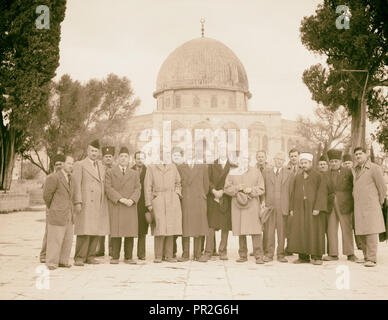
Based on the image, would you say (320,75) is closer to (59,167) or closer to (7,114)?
(7,114)

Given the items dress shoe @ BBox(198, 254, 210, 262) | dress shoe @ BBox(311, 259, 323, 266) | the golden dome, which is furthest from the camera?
the golden dome

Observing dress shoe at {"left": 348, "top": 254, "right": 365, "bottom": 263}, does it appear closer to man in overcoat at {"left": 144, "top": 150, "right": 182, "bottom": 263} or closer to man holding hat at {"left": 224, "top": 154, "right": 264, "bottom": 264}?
man holding hat at {"left": 224, "top": 154, "right": 264, "bottom": 264}

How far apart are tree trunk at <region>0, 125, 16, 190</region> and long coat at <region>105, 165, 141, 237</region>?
43.2 feet

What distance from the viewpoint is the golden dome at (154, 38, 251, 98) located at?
5281 cm

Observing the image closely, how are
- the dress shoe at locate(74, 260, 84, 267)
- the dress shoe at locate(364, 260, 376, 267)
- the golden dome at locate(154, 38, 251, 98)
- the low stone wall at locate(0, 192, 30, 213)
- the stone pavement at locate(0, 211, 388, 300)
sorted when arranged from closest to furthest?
the stone pavement at locate(0, 211, 388, 300) < the dress shoe at locate(74, 260, 84, 267) < the dress shoe at locate(364, 260, 376, 267) < the low stone wall at locate(0, 192, 30, 213) < the golden dome at locate(154, 38, 251, 98)

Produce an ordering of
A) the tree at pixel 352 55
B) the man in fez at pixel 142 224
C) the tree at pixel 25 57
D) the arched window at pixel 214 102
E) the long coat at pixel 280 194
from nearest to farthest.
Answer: the man in fez at pixel 142 224 < the long coat at pixel 280 194 < the tree at pixel 352 55 < the tree at pixel 25 57 < the arched window at pixel 214 102

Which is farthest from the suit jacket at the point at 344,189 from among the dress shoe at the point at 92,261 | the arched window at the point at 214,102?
the arched window at the point at 214,102

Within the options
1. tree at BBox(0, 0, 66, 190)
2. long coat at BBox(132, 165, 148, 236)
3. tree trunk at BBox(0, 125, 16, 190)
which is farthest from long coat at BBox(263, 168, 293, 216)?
tree trunk at BBox(0, 125, 16, 190)

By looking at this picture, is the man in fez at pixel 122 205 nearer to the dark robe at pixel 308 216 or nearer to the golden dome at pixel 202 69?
the dark robe at pixel 308 216

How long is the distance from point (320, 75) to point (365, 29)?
2560mm

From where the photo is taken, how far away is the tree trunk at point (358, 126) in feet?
55.7

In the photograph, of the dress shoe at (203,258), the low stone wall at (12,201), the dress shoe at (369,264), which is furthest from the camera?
the low stone wall at (12,201)

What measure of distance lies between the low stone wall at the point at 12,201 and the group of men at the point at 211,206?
1167cm

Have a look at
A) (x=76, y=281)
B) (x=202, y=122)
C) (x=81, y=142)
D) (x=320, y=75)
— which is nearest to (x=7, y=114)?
(x=81, y=142)
